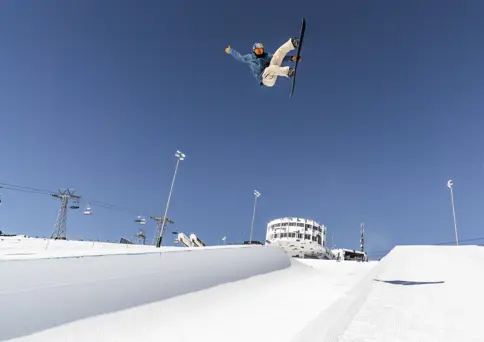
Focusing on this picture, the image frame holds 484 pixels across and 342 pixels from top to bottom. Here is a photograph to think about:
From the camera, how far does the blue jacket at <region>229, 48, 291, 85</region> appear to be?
10510 mm

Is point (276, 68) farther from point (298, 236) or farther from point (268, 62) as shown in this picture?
point (298, 236)

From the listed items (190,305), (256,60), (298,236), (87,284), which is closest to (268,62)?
(256,60)

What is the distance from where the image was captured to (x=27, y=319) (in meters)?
3.44

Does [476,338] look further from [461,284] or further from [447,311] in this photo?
[461,284]

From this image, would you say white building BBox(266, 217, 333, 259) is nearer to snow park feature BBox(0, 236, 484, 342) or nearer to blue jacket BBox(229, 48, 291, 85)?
blue jacket BBox(229, 48, 291, 85)

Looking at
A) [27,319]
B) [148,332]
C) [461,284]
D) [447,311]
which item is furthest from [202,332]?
[461,284]

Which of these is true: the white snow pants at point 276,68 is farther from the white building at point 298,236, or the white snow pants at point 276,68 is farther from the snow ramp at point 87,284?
the white building at point 298,236

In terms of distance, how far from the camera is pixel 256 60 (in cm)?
1057

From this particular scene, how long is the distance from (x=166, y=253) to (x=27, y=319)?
2.78m

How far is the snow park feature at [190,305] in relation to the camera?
9.71 ft

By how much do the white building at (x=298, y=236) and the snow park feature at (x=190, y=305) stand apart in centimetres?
5521

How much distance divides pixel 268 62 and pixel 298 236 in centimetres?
5866

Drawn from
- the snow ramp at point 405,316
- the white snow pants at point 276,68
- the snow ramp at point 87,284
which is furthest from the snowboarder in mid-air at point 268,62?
the snow ramp at point 405,316

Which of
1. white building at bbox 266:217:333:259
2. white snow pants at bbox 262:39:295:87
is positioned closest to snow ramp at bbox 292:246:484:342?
white snow pants at bbox 262:39:295:87
